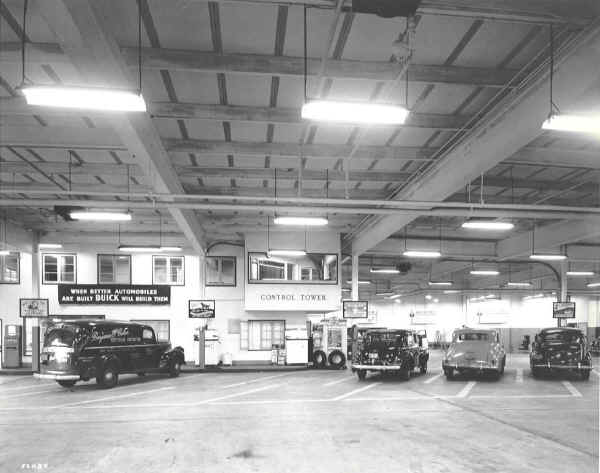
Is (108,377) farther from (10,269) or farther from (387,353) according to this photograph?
(10,269)

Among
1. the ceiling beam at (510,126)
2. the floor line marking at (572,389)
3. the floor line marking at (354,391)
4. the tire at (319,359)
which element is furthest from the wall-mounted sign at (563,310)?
the ceiling beam at (510,126)

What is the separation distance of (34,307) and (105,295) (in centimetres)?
264

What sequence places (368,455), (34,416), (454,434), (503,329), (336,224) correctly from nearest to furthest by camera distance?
(368,455), (454,434), (34,416), (336,224), (503,329)

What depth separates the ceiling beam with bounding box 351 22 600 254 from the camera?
21.7 feet

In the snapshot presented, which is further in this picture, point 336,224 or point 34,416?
point 336,224

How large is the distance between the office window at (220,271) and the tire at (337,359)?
511 cm

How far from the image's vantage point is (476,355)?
16922 mm

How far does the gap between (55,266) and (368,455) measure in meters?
18.7

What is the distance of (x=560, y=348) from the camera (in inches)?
685

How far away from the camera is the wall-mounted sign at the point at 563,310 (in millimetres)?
21750

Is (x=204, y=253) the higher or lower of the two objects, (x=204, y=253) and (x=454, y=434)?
the higher

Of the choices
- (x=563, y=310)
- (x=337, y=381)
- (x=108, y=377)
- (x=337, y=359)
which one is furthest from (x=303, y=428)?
(x=563, y=310)

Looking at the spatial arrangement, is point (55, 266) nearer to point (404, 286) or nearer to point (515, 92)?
point (515, 92)

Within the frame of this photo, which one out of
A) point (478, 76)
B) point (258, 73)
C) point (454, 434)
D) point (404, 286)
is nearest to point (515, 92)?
point (478, 76)
